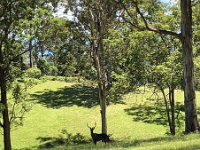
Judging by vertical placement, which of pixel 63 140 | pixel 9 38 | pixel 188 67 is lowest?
pixel 63 140

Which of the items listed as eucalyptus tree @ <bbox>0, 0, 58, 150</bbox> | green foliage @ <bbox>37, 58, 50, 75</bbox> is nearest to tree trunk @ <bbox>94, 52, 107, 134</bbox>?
green foliage @ <bbox>37, 58, 50, 75</bbox>

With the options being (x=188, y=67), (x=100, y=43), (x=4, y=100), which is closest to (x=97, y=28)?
(x=100, y=43)

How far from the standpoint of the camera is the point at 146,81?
37844mm

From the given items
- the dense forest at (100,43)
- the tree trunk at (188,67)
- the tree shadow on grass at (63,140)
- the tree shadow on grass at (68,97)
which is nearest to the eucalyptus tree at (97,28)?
the dense forest at (100,43)

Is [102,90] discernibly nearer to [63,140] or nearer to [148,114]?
[63,140]

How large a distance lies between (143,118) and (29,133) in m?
12.5

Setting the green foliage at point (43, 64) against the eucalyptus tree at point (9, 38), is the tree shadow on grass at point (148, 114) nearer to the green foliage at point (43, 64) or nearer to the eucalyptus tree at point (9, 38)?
A: the green foliage at point (43, 64)

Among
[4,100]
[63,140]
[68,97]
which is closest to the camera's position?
[4,100]

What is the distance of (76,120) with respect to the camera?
48125 millimetres

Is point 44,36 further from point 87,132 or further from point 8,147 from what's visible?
point 87,132

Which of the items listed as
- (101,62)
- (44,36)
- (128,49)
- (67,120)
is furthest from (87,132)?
(44,36)

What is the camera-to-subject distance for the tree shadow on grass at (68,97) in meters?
53.8

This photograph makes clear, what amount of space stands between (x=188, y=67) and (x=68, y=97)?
1469 inches

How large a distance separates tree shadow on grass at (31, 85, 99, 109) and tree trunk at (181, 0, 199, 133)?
32862mm
